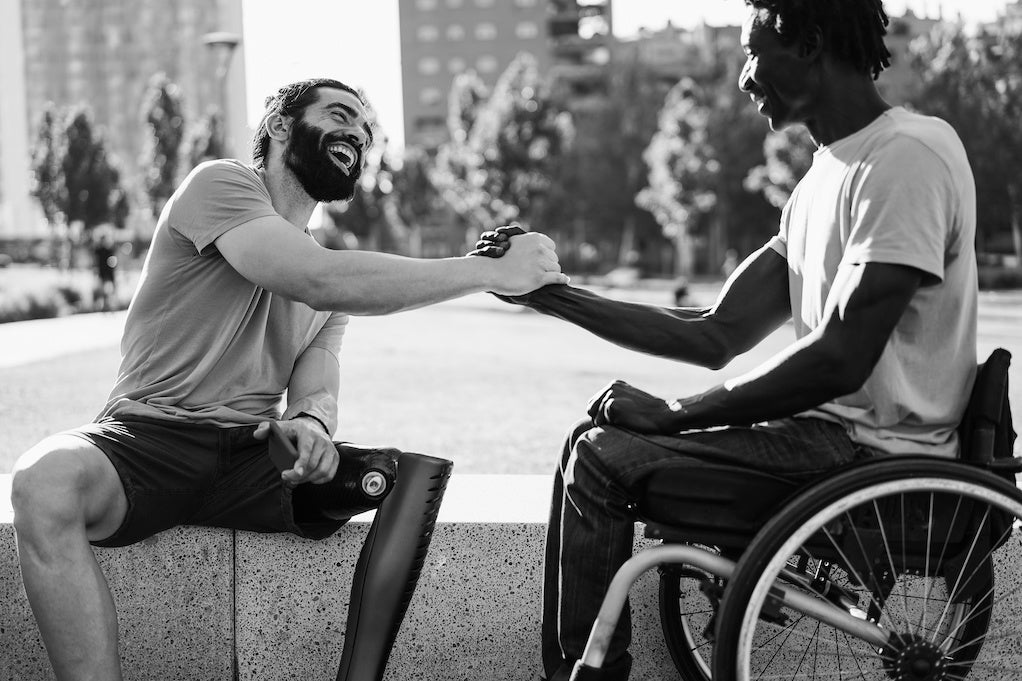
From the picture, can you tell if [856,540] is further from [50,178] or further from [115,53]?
[115,53]

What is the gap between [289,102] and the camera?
3.08 meters

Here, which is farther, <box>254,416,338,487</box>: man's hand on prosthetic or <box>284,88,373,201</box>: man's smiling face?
<box>284,88,373,201</box>: man's smiling face

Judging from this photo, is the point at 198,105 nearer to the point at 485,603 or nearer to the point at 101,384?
the point at 101,384

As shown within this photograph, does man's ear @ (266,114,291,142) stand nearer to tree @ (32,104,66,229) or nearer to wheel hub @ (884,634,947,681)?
wheel hub @ (884,634,947,681)

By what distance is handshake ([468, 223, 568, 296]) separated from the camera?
283cm

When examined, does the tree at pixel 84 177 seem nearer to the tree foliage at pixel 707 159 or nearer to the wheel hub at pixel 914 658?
the tree foliage at pixel 707 159

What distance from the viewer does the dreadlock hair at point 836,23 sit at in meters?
2.35

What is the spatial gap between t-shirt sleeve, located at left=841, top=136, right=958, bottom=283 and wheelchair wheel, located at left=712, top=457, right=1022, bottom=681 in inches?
15.1

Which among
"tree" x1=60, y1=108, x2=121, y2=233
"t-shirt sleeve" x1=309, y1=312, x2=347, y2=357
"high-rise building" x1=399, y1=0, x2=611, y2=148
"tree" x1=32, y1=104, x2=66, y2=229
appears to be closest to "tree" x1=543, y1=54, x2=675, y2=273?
"tree" x1=60, y1=108, x2=121, y2=233

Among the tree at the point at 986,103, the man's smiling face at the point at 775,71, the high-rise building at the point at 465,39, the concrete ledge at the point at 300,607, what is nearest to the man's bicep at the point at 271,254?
the concrete ledge at the point at 300,607

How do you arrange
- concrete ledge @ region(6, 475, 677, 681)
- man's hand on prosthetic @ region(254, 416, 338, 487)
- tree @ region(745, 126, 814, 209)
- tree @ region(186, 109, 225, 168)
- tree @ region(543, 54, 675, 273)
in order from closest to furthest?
man's hand on prosthetic @ region(254, 416, 338, 487) < concrete ledge @ region(6, 475, 677, 681) < tree @ region(745, 126, 814, 209) < tree @ region(186, 109, 225, 168) < tree @ region(543, 54, 675, 273)

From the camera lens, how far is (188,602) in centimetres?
304

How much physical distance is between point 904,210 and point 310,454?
4.70ft

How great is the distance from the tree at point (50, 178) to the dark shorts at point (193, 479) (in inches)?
2356
